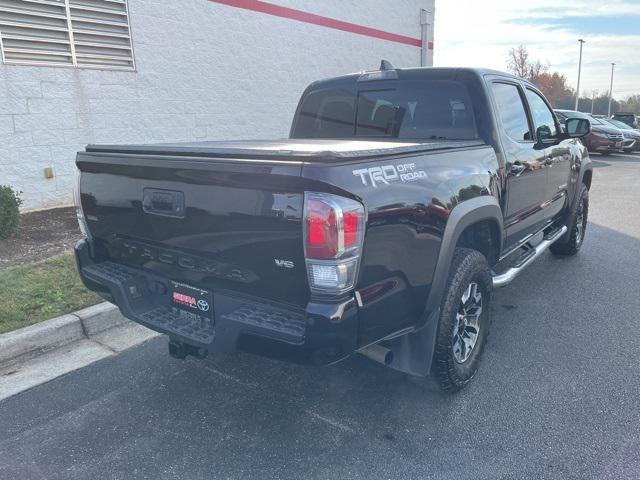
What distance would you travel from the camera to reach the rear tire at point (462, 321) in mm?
2781

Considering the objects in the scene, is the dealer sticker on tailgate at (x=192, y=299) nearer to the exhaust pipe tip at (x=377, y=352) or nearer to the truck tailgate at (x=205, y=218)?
the truck tailgate at (x=205, y=218)

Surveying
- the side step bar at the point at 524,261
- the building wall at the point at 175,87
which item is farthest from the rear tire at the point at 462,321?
the building wall at the point at 175,87

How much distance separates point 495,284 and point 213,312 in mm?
1977

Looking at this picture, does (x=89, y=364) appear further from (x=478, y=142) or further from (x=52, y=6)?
(x=52, y=6)

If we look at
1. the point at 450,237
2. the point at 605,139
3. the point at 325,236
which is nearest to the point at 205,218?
the point at 325,236

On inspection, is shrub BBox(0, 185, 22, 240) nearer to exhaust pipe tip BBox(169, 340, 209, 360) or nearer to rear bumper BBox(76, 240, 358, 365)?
rear bumper BBox(76, 240, 358, 365)

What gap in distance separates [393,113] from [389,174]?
1.81 m

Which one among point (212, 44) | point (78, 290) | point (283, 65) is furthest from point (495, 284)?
point (283, 65)

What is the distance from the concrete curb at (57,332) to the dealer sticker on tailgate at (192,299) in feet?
5.16

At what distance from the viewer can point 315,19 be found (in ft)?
36.4

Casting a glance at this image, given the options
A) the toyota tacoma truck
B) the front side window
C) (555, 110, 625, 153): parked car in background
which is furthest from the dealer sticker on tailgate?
(555, 110, 625, 153): parked car in background

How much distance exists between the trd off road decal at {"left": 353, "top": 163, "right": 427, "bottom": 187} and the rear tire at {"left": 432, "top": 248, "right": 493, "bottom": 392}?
2.31ft

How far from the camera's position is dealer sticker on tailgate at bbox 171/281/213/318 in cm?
247

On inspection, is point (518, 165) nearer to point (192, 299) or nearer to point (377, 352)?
point (377, 352)
